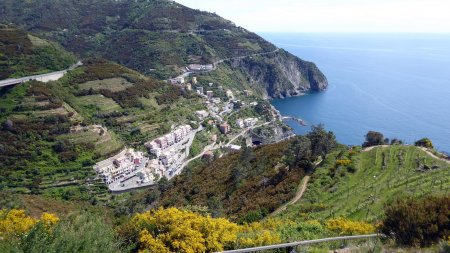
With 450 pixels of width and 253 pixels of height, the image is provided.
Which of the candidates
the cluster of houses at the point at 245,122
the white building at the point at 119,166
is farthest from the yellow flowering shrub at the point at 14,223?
the cluster of houses at the point at 245,122

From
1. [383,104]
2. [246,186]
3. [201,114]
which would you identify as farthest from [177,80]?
[246,186]

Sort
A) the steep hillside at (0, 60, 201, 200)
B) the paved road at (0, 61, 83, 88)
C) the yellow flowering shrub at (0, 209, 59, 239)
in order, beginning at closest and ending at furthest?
the yellow flowering shrub at (0, 209, 59, 239) < the steep hillside at (0, 60, 201, 200) < the paved road at (0, 61, 83, 88)

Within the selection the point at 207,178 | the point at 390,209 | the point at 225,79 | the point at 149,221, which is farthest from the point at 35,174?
the point at 225,79

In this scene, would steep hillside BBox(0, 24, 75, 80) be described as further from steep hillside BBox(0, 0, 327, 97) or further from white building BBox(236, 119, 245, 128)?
white building BBox(236, 119, 245, 128)

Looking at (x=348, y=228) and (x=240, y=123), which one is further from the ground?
(x=348, y=228)

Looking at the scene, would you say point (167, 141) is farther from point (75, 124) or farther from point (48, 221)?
point (48, 221)

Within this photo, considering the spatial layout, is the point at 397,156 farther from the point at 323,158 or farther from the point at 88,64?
the point at 88,64

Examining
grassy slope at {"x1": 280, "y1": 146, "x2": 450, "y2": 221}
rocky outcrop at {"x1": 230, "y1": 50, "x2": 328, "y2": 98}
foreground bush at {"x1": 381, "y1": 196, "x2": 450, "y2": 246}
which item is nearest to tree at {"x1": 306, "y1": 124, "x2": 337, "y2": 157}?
grassy slope at {"x1": 280, "y1": 146, "x2": 450, "y2": 221}

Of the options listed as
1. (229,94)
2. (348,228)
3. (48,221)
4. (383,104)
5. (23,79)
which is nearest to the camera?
(348,228)
